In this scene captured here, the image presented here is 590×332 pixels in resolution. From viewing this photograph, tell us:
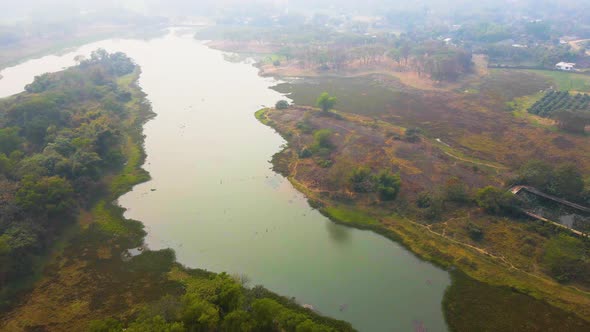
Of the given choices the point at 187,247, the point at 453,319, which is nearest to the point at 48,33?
the point at 187,247

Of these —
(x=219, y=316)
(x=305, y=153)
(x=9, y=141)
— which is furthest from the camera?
(x=305, y=153)

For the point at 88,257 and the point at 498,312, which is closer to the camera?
the point at 498,312

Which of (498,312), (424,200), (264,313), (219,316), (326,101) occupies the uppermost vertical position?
(326,101)

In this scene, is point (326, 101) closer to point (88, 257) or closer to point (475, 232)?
point (475, 232)

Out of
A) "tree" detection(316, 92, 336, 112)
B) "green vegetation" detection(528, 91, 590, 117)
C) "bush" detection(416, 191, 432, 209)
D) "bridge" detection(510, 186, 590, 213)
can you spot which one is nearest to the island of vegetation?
"bush" detection(416, 191, 432, 209)

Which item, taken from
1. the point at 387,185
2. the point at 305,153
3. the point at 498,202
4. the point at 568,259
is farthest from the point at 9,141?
the point at 568,259

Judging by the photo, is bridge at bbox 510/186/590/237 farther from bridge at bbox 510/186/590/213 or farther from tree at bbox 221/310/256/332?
tree at bbox 221/310/256/332
